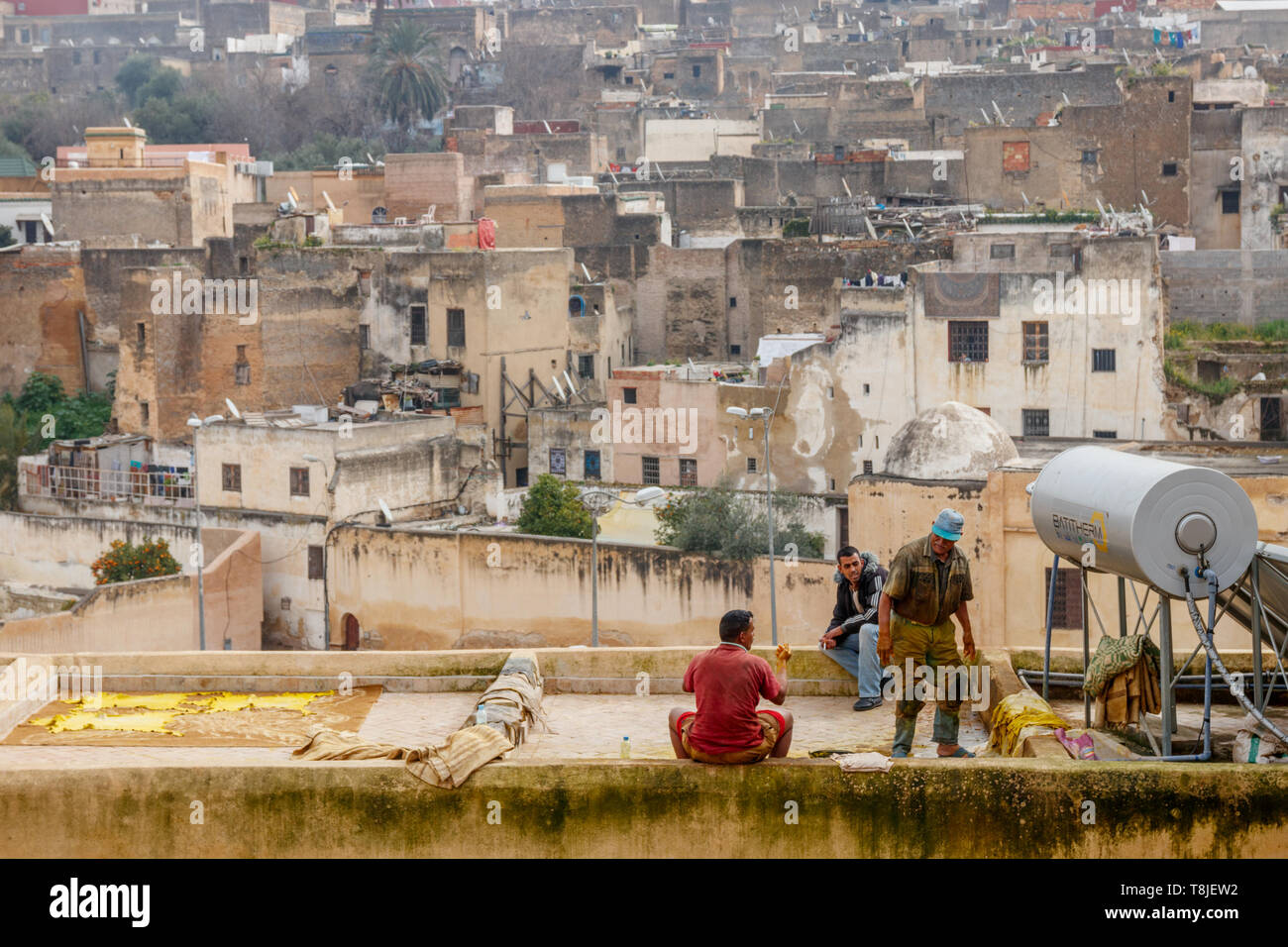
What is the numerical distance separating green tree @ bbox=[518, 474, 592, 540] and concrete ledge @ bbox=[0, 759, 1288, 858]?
20883 millimetres

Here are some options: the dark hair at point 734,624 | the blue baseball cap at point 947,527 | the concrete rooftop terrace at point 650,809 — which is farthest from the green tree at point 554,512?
the concrete rooftop terrace at point 650,809

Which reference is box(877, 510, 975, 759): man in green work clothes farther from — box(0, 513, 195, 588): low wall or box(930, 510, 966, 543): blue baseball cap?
box(0, 513, 195, 588): low wall

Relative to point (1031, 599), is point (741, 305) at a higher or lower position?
higher

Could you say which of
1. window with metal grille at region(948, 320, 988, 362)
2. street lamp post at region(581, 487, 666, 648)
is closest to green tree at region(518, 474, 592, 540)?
street lamp post at region(581, 487, 666, 648)

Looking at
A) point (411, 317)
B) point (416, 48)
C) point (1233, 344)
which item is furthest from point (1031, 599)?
point (416, 48)

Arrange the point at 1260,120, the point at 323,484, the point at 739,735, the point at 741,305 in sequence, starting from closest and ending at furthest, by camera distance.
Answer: the point at 739,735
the point at 323,484
the point at 1260,120
the point at 741,305

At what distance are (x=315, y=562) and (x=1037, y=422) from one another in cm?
1165

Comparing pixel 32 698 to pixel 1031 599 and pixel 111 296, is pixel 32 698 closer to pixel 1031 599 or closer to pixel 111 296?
pixel 1031 599

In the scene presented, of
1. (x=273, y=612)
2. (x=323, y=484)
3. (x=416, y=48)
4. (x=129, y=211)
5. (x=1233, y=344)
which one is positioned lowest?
(x=273, y=612)

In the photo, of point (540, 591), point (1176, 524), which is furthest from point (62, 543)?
point (1176, 524)

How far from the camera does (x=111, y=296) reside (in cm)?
4153

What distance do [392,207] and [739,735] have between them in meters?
41.6

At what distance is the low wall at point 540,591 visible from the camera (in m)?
25.0

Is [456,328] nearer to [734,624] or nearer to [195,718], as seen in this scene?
[195,718]
